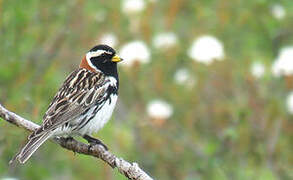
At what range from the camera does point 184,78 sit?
10.9m

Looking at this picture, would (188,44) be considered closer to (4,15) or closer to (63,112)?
(4,15)

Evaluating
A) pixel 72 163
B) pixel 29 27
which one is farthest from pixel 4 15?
pixel 72 163

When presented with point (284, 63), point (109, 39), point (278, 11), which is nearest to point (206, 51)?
point (284, 63)

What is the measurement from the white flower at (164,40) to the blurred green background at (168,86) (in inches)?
2.4

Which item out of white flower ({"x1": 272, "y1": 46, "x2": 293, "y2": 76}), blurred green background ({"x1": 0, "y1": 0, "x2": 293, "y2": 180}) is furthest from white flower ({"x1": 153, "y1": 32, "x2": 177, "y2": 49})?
white flower ({"x1": 272, "y1": 46, "x2": 293, "y2": 76})

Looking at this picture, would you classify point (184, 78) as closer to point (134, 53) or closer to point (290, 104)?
point (134, 53)

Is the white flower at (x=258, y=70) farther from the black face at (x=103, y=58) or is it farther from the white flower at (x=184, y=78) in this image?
the black face at (x=103, y=58)

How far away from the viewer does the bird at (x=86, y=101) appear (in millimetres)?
7125

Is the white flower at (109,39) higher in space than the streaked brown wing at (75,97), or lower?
higher

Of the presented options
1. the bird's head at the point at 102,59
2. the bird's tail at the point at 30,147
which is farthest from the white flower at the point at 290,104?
the bird's tail at the point at 30,147

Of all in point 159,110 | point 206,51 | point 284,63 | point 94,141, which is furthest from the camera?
point 206,51

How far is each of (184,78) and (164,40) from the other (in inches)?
18.0

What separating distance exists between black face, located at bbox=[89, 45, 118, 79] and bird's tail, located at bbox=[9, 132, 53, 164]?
40.2 inches

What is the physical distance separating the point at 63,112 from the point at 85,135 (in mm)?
226
